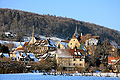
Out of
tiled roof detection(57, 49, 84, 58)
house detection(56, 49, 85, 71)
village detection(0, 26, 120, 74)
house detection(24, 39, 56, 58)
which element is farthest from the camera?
house detection(24, 39, 56, 58)

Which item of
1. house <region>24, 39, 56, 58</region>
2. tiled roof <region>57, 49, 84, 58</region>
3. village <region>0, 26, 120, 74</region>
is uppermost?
house <region>24, 39, 56, 58</region>

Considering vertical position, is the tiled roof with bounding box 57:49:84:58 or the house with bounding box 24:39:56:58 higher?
the house with bounding box 24:39:56:58

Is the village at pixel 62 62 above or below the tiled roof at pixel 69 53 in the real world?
below

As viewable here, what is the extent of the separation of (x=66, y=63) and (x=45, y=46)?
825 inches

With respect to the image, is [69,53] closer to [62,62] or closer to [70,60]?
[70,60]

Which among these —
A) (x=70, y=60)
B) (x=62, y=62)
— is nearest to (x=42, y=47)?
(x=70, y=60)

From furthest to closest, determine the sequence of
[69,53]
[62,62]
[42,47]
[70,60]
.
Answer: [42,47]
[69,53]
[70,60]
[62,62]

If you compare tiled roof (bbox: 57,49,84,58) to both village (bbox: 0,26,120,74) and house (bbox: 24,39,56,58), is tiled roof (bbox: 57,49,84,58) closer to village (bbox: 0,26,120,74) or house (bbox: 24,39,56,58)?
village (bbox: 0,26,120,74)

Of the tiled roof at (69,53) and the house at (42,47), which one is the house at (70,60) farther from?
the house at (42,47)

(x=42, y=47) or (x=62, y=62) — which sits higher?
(x=42, y=47)

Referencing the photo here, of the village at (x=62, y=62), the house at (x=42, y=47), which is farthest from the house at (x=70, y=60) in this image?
the house at (x=42, y=47)

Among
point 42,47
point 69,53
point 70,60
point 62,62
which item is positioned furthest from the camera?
point 42,47

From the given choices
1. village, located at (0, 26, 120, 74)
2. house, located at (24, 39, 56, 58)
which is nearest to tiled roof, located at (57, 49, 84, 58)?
village, located at (0, 26, 120, 74)

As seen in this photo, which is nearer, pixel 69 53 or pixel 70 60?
pixel 70 60
